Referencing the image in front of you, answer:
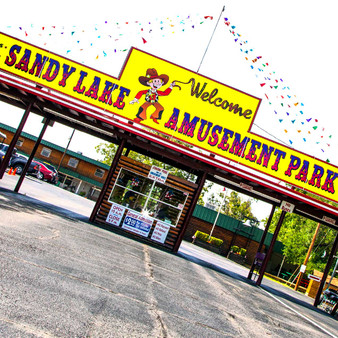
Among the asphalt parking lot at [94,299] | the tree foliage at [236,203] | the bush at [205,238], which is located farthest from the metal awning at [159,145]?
the tree foliage at [236,203]

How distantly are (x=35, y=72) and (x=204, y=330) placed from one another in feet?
41.3

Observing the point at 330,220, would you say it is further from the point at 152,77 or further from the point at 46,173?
the point at 46,173

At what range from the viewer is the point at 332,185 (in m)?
14.4

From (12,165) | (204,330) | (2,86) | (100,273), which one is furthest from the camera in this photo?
(12,165)

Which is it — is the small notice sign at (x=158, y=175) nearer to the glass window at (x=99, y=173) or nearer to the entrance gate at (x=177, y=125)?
the entrance gate at (x=177, y=125)

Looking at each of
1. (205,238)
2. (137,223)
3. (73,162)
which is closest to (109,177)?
(137,223)

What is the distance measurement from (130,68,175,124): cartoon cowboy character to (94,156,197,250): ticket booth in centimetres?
203

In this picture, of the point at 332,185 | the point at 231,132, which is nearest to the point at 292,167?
the point at 332,185

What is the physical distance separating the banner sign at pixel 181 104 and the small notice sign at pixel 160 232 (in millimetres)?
3588

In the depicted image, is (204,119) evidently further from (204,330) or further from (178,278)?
(204,330)

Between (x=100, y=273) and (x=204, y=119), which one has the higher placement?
(x=204, y=119)

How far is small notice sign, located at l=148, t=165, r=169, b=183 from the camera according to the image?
1434cm

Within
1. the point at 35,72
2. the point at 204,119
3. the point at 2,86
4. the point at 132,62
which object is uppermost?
the point at 132,62

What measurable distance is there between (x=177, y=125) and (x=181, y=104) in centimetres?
94
